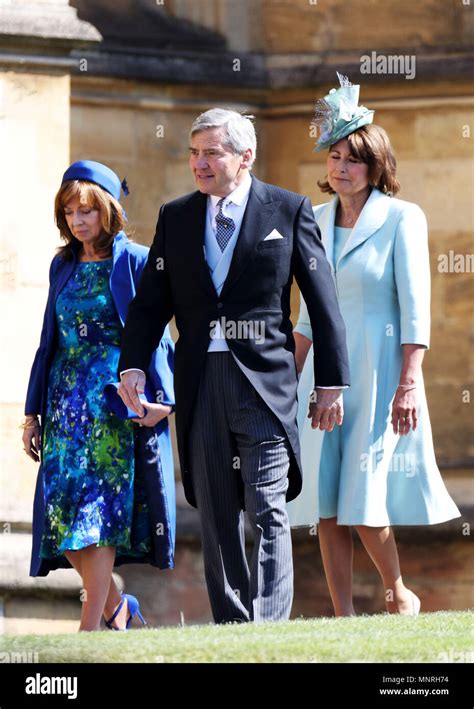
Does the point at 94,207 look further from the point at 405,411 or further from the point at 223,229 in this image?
the point at 405,411

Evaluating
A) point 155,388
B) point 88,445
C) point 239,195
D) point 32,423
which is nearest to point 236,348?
point 239,195

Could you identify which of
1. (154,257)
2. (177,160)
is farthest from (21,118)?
(154,257)

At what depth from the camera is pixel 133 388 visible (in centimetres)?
664

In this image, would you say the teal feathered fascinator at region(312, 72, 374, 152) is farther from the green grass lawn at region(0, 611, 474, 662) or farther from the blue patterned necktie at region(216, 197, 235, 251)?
the green grass lawn at region(0, 611, 474, 662)

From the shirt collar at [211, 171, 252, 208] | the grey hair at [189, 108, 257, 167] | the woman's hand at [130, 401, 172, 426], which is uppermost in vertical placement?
the grey hair at [189, 108, 257, 167]

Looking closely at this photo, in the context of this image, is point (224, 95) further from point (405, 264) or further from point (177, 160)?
point (405, 264)

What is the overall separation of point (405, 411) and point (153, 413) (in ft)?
3.02

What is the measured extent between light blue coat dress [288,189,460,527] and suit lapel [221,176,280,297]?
824 millimetres

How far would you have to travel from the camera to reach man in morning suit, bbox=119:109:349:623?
645 cm

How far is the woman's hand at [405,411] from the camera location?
7.18m

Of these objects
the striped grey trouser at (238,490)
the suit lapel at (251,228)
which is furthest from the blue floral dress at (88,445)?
the suit lapel at (251,228)

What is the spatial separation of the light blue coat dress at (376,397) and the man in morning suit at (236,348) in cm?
69

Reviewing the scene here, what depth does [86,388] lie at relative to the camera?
7246 mm

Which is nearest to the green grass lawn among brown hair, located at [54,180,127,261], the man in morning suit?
the man in morning suit
